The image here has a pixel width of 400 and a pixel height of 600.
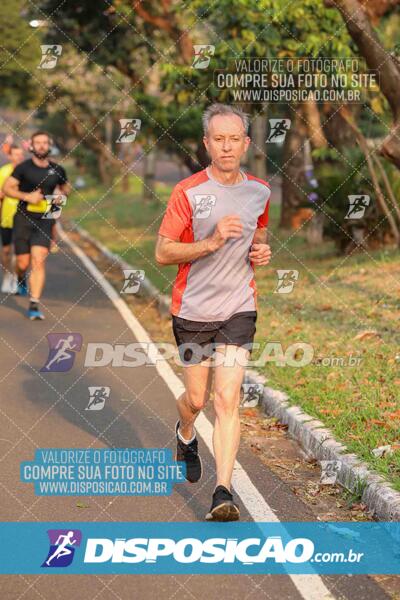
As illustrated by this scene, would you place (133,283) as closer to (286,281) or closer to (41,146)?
(286,281)

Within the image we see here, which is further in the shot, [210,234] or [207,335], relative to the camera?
Answer: [207,335]

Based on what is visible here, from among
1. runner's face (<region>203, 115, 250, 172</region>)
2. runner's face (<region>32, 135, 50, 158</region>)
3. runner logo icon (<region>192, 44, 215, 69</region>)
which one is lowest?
runner's face (<region>32, 135, 50, 158</region>)

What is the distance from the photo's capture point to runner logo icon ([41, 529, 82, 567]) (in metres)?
5.65

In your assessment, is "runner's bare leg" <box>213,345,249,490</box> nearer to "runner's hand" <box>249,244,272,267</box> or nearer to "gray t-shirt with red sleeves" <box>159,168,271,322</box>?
"gray t-shirt with red sleeves" <box>159,168,271,322</box>

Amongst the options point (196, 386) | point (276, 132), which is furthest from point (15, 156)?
point (196, 386)

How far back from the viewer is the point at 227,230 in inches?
233

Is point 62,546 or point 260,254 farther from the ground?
point 260,254

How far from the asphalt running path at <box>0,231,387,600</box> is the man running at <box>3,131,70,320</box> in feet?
2.27

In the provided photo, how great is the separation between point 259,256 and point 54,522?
1.77 m

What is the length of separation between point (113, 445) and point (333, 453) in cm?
154

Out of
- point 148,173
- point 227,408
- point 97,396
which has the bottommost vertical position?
point 97,396

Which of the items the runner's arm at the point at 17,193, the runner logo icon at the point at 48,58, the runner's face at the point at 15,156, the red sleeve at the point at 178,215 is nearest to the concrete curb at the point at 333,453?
the red sleeve at the point at 178,215

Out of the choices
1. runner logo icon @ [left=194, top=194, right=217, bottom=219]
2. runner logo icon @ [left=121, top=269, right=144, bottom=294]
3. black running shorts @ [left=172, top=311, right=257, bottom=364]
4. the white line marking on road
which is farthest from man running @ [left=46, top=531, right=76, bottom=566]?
runner logo icon @ [left=121, top=269, right=144, bottom=294]

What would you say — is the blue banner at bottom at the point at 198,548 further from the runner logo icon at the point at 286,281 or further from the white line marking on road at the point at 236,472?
the runner logo icon at the point at 286,281
